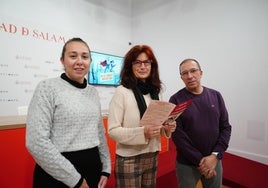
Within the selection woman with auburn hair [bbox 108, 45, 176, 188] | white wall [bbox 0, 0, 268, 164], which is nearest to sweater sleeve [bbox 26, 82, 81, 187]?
woman with auburn hair [bbox 108, 45, 176, 188]

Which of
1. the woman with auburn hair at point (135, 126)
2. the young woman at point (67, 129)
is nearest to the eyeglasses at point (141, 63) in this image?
the woman with auburn hair at point (135, 126)

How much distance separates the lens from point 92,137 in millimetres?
1073

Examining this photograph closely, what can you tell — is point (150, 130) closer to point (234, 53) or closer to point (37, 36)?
point (234, 53)

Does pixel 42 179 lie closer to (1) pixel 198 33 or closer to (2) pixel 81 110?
(2) pixel 81 110

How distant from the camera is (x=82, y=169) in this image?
1029 millimetres

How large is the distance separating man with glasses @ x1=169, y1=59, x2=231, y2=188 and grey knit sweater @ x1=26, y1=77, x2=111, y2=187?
0.68 metres

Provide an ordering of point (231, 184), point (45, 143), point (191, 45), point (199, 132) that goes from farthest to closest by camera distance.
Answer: point (191, 45) < point (231, 184) < point (199, 132) < point (45, 143)

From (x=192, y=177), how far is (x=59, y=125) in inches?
39.2

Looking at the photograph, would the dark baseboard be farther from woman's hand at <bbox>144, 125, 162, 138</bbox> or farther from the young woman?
the young woman

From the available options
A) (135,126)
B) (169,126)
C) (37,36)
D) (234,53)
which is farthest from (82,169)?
(234,53)

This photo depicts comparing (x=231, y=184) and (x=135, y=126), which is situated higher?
(x=135, y=126)

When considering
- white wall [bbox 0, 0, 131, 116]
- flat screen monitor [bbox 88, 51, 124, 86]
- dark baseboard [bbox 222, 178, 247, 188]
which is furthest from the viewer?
flat screen monitor [bbox 88, 51, 124, 86]

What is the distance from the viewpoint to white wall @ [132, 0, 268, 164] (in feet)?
9.32

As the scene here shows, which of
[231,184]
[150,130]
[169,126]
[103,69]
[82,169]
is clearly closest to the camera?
[82,169]
